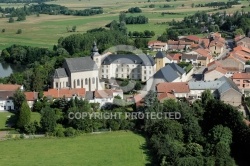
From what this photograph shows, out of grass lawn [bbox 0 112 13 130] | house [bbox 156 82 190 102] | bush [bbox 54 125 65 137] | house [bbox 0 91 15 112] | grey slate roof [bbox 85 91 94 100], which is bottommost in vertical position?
bush [bbox 54 125 65 137]

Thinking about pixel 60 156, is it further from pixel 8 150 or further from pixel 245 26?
pixel 245 26

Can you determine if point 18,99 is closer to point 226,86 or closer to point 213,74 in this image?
→ point 226,86

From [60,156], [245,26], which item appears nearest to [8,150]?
[60,156]

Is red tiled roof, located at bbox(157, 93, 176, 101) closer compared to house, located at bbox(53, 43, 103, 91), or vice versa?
red tiled roof, located at bbox(157, 93, 176, 101)

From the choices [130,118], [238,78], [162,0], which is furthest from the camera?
[162,0]

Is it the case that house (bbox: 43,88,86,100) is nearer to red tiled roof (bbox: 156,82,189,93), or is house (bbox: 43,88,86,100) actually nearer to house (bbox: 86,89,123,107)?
house (bbox: 86,89,123,107)

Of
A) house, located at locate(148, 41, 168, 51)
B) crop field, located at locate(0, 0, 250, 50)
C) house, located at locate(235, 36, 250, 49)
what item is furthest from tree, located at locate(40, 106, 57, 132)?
crop field, located at locate(0, 0, 250, 50)

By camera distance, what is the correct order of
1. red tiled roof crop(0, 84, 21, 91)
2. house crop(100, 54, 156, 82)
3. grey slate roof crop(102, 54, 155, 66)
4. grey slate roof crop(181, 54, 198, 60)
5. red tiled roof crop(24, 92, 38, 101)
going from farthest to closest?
1. grey slate roof crop(181, 54, 198, 60)
2. grey slate roof crop(102, 54, 155, 66)
3. house crop(100, 54, 156, 82)
4. red tiled roof crop(0, 84, 21, 91)
5. red tiled roof crop(24, 92, 38, 101)
